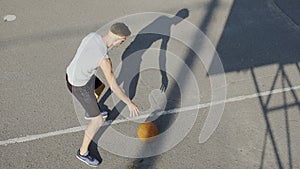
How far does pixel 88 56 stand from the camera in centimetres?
376

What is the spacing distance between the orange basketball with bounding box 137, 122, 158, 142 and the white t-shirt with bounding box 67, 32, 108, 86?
1.26 meters

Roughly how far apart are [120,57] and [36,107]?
1769mm

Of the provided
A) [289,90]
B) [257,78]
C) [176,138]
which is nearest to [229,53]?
[257,78]

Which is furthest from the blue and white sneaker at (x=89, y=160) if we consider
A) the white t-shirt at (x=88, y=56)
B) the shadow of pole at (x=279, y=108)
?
the shadow of pole at (x=279, y=108)

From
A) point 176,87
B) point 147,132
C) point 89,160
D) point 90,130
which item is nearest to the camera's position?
point 90,130

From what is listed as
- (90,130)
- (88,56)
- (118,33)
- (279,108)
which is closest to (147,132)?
(90,130)

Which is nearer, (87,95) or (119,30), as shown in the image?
(119,30)

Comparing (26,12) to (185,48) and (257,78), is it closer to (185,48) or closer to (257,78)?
(185,48)

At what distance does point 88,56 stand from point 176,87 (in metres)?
2.23

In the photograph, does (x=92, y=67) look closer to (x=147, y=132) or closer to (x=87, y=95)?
(x=87, y=95)

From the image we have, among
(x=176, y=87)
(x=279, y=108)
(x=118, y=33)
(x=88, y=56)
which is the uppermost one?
(x=118, y=33)

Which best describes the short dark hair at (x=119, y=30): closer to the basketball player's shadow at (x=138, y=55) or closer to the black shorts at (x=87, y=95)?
the black shorts at (x=87, y=95)

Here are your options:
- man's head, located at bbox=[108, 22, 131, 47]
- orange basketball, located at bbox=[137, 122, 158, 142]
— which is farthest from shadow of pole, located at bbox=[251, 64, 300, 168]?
man's head, located at bbox=[108, 22, 131, 47]

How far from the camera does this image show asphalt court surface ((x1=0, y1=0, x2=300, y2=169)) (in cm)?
464
